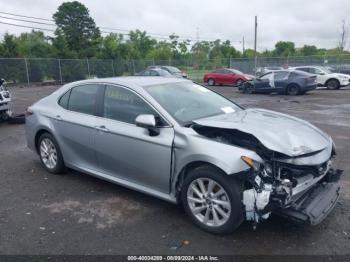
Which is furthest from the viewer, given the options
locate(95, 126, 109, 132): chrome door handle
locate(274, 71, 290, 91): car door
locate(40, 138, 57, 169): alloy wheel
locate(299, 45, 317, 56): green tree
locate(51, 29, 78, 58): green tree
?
locate(299, 45, 317, 56): green tree

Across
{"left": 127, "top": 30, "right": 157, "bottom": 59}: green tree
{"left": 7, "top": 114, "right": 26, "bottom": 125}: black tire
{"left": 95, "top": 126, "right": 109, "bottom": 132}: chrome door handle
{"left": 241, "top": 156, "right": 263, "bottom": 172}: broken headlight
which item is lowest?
{"left": 7, "top": 114, "right": 26, "bottom": 125}: black tire

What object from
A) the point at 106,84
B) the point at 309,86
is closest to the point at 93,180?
the point at 106,84

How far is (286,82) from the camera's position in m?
19.2

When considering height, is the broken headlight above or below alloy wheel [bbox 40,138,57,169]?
above

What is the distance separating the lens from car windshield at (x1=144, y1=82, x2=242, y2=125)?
4.42 metres

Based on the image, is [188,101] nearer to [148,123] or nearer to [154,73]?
[148,123]

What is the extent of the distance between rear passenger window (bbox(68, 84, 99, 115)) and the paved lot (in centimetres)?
110

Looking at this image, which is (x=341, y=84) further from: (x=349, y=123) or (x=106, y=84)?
(x=106, y=84)

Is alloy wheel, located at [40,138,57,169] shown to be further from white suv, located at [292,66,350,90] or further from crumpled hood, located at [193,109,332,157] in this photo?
white suv, located at [292,66,350,90]

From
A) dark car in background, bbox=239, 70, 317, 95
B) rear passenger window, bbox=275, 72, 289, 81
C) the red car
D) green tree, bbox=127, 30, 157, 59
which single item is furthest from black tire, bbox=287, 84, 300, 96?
green tree, bbox=127, 30, 157, 59

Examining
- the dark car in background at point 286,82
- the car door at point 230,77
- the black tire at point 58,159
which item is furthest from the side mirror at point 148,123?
the car door at point 230,77

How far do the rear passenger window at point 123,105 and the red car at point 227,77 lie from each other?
846 inches

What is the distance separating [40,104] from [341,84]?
20467 millimetres

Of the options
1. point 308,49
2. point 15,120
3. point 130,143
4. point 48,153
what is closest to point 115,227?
point 130,143
